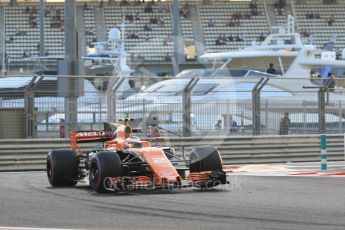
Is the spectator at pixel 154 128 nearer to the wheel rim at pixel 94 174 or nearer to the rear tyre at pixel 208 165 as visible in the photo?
the rear tyre at pixel 208 165

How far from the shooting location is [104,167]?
13.8 m

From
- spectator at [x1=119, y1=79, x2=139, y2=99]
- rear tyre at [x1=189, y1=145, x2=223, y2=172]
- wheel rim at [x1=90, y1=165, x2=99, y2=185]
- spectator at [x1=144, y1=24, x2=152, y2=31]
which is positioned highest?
spectator at [x1=144, y1=24, x2=152, y2=31]

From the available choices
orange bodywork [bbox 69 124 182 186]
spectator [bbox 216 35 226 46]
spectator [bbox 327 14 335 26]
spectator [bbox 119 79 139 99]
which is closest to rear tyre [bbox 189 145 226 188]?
orange bodywork [bbox 69 124 182 186]

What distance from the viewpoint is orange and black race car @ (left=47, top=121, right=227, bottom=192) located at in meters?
13.9

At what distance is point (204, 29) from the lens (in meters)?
56.4

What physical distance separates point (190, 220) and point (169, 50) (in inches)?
1756

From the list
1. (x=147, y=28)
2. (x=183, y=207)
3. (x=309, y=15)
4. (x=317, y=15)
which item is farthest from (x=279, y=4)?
(x=183, y=207)

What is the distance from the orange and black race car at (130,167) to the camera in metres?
13.9

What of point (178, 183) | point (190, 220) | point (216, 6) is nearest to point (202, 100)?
point (178, 183)

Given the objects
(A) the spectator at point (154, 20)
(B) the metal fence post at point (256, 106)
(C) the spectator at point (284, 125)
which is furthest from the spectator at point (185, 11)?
(B) the metal fence post at point (256, 106)

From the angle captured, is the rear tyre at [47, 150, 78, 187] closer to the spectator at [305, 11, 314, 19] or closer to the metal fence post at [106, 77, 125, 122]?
the metal fence post at [106, 77, 125, 122]

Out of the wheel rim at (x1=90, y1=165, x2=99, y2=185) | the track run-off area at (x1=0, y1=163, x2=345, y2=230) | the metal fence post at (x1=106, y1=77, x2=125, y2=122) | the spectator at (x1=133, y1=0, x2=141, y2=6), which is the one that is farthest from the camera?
the spectator at (x1=133, y1=0, x2=141, y2=6)

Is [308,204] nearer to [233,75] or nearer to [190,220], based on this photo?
[190,220]

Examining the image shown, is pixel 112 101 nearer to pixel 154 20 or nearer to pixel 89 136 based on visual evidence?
pixel 89 136
